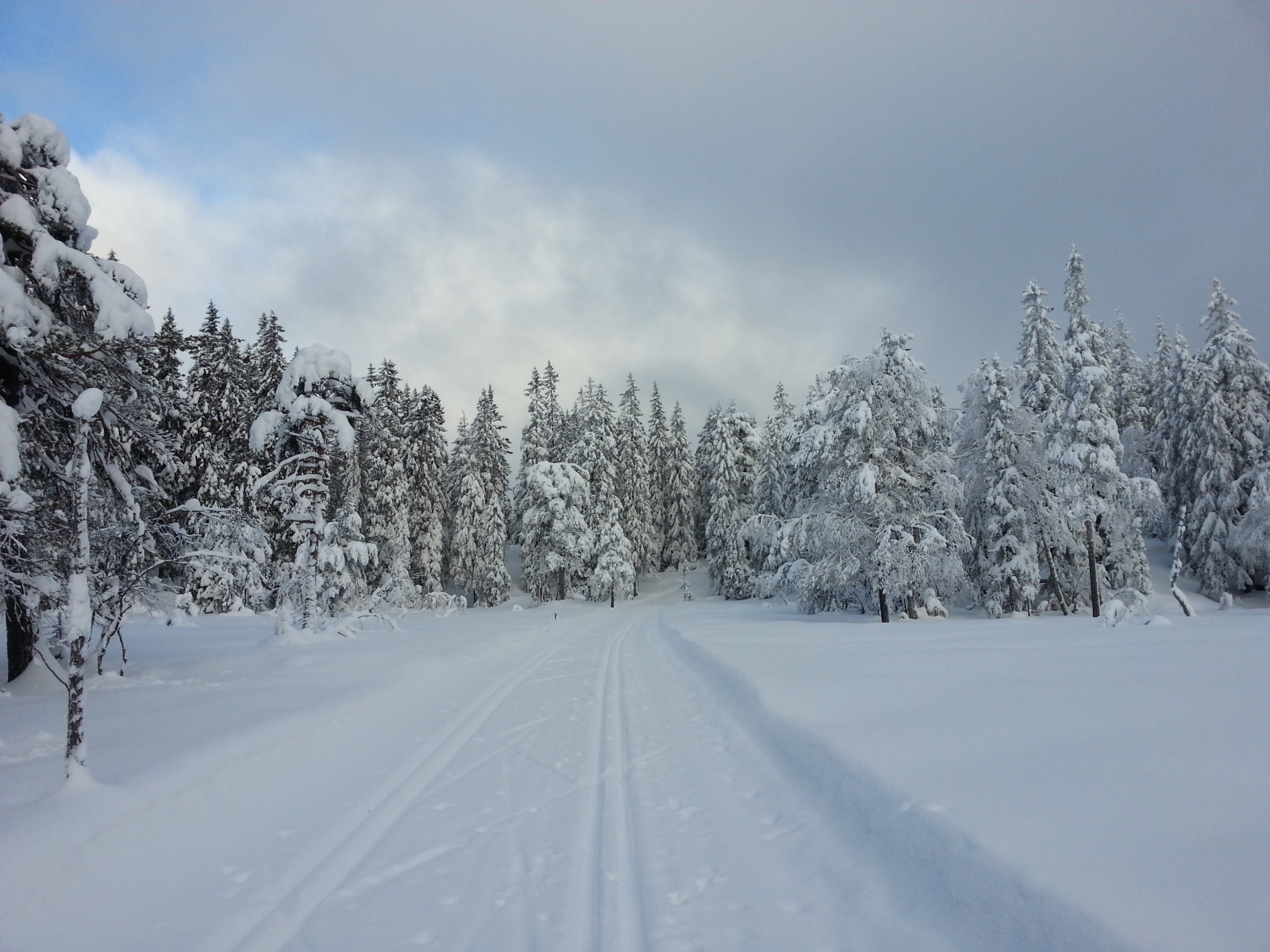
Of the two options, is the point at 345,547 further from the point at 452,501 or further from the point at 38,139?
the point at 452,501

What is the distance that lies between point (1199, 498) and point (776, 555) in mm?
24474

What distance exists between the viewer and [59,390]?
8.37m

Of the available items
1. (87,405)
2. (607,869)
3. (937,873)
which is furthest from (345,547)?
(937,873)

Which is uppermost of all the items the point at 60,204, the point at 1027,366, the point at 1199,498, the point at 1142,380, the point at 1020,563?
the point at 1142,380

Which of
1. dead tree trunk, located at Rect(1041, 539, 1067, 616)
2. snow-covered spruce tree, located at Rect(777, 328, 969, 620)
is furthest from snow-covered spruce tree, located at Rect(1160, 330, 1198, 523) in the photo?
snow-covered spruce tree, located at Rect(777, 328, 969, 620)

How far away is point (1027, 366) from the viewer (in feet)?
97.8

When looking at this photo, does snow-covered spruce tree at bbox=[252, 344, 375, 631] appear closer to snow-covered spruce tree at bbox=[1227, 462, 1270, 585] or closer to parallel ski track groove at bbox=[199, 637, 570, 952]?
parallel ski track groove at bbox=[199, 637, 570, 952]

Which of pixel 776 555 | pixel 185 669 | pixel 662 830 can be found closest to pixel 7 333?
pixel 185 669

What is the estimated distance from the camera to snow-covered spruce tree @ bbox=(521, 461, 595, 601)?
46750 mm

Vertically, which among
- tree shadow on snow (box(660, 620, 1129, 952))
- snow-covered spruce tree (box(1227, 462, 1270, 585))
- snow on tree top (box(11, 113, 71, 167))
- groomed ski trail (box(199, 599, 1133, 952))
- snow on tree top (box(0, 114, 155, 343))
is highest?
snow on tree top (box(11, 113, 71, 167))

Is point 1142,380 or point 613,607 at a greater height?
point 1142,380

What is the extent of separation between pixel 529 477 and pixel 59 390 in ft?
131

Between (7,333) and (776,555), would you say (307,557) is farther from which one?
(776,555)

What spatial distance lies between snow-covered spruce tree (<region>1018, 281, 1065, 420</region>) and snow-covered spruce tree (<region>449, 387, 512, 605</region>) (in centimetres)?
3489
